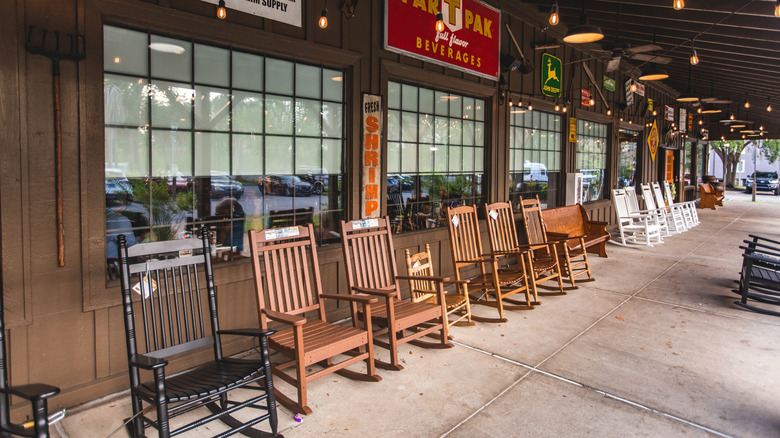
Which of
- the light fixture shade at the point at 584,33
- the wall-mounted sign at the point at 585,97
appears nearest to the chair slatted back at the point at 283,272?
the light fixture shade at the point at 584,33

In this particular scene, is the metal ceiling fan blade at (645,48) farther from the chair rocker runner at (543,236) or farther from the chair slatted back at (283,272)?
the chair slatted back at (283,272)

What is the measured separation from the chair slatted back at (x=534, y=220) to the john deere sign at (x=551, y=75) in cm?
229

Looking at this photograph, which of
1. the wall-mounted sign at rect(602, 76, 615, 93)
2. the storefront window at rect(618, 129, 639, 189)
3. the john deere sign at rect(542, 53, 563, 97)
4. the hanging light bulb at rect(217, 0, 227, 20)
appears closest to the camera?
the hanging light bulb at rect(217, 0, 227, 20)

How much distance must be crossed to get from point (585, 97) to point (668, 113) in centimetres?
661

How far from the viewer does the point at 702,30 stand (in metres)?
7.15

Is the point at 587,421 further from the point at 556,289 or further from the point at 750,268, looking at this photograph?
the point at 750,268

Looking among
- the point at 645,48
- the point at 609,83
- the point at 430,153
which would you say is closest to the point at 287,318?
the point at 430,153

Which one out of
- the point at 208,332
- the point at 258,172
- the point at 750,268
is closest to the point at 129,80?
the point at 258,172

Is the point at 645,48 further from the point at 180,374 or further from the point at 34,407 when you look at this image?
the point at 34,407

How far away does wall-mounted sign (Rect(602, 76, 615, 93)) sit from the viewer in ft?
31.7

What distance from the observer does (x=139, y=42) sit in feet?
10.0

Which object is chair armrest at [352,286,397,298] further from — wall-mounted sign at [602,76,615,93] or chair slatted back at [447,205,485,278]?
wall-mounted sign at [602,76,615,93]

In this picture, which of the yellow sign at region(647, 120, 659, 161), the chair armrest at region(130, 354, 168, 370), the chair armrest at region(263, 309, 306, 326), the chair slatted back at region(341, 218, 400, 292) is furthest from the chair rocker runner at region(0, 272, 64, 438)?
the yellow sign at region(647, 120, 659, 161)

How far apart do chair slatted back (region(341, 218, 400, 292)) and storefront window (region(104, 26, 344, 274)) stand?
594 mm
